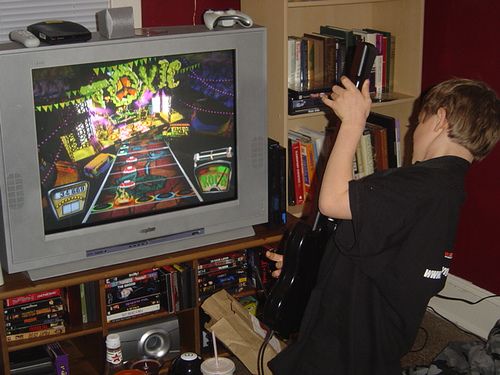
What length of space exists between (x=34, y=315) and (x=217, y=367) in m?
0.65

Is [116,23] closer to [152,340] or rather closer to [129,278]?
[129,278]

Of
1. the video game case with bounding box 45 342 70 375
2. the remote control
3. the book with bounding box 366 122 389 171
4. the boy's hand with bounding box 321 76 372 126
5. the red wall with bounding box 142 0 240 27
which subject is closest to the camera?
the boy's hand with bounding box 321 76 372 126

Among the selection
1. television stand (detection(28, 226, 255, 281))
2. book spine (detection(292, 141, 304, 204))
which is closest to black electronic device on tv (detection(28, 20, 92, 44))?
television stand (detection(28, 226, 255, 281))

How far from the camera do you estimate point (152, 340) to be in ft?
9.36

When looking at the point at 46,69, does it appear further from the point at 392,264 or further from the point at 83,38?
the point at 392,264

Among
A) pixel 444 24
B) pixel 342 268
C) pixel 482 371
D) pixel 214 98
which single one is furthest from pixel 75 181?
A: pixel 444 24

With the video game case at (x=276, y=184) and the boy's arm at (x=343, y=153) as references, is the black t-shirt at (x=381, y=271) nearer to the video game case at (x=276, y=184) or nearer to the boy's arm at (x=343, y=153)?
the boy's arm at (x=343, y=153)

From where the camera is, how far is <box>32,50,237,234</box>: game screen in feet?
7.90

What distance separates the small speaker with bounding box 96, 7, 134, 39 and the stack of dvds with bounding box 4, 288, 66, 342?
0.88 m

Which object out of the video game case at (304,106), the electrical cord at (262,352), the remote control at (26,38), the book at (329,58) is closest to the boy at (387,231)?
the electrical cord at (262,352)

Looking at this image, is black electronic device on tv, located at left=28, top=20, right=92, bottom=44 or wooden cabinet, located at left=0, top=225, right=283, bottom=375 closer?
→ black electronic device on tv, located at left=28, top=20, right=92, bottom=44

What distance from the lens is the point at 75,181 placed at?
2486mm

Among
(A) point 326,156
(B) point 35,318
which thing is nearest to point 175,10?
(A) point 326,156

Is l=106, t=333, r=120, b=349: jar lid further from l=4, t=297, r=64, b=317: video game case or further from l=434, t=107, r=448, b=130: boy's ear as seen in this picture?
l=434, t=107, r=448, b=130: boy's ear
